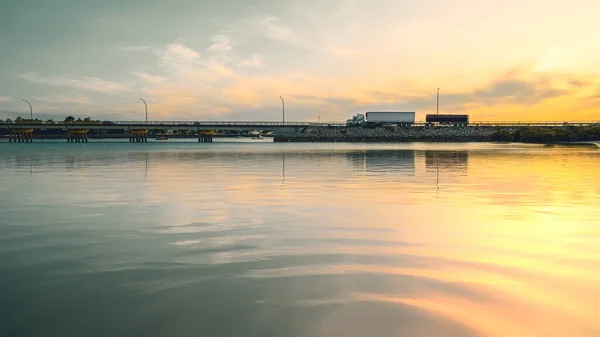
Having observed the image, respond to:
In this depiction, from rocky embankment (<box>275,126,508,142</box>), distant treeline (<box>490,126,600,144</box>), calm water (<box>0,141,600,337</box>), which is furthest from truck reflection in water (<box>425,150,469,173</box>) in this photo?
rocky embankment (<box>275,126,508,142</box>)

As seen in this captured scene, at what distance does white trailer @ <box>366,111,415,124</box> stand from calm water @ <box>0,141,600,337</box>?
553ft

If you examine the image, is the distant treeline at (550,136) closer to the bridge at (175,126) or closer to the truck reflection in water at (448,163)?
the bridge at (175,126)

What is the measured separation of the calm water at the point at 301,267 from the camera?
6422mm

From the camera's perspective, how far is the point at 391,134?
6860 inches

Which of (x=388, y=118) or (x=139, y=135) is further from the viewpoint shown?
(x=139, y=135)

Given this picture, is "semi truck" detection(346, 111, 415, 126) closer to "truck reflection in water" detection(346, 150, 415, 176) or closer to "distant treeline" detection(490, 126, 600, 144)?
"distant treeline" detection(490, 126, 600, 144)

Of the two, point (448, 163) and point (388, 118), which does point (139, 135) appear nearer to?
point (388, 118)

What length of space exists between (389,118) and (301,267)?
182 m

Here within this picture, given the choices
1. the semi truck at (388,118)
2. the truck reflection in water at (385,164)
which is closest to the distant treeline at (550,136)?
the semi truck at (388,118)

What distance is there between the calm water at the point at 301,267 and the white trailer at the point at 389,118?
168652 mm

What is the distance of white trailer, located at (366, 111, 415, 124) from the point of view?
18538 centimetres

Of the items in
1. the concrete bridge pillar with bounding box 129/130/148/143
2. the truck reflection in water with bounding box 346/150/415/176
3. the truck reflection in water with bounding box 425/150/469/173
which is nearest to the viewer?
the truck reflection in water with bounding box 346/150/415/176

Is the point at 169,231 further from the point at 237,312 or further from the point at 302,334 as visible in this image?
the point at 302,334

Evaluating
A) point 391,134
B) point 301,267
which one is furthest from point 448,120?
point 301,267
